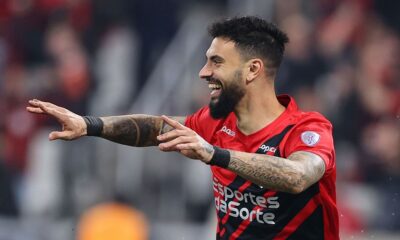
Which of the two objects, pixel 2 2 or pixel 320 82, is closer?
pixel 320 82

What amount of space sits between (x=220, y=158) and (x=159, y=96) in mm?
6324

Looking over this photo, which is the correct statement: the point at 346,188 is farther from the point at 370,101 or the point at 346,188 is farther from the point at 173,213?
the point at 173,213

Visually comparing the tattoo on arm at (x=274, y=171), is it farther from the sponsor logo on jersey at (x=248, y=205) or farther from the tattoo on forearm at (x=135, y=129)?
the tattoo on forearm at (x=135, y=129)

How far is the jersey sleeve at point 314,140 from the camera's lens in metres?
6.21

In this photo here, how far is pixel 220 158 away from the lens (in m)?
5.87

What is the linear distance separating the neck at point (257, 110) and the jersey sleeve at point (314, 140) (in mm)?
305

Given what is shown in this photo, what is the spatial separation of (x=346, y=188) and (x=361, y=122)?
81cm

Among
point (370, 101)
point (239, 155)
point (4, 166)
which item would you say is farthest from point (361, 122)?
point (239, 155)

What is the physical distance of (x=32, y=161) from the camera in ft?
40.4

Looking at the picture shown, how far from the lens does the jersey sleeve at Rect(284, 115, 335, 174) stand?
6.21m

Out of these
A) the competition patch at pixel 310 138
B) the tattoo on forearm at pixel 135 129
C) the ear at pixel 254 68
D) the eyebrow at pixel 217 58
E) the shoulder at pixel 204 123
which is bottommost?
the tattoo on forearm at pixel 135 129

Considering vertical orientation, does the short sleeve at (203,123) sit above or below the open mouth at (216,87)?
below

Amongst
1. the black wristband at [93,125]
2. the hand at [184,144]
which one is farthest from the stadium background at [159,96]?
the hand at [184,144]

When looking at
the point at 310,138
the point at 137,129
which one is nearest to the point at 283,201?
the point at 310,138
